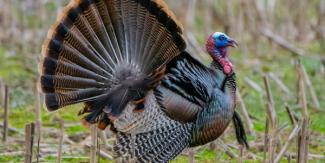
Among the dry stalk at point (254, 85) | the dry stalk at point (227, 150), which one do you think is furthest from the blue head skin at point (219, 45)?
the dry stalk at point (254, 85)

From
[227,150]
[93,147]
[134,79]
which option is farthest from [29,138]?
[227,150]

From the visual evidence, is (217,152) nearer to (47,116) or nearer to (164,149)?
(164,149)

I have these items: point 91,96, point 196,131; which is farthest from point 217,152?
point 91,96

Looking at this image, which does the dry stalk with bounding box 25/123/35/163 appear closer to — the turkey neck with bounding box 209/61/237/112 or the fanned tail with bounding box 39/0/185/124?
the fanned tail with bounding box 39/0/185/124

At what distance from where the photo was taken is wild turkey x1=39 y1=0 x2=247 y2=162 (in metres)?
5.80

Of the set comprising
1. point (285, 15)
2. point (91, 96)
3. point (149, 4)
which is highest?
point (285, 15)

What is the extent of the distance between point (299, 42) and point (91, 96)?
6.95m

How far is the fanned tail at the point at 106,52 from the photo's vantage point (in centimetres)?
577

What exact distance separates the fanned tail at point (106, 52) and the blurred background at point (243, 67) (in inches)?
27.7

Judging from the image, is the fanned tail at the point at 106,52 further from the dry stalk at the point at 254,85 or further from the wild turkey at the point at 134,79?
the dry stalk at the point at 254,85

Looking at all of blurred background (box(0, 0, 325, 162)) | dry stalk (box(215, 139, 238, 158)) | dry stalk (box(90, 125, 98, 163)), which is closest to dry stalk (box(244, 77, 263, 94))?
blurred background (box(0, 0, 325, 162))

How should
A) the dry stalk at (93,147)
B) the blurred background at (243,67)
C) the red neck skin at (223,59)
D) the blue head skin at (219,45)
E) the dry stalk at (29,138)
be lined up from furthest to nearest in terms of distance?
the blurred background at (243,67), the blue head skin at (219,45), the red neck skin at (223,59), the dry stalk at (93,147), the dry stalk at (29,138)

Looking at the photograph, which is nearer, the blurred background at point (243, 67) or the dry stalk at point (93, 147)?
the dry stalk at point (93, 147)

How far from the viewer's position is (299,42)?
12.4 meters
